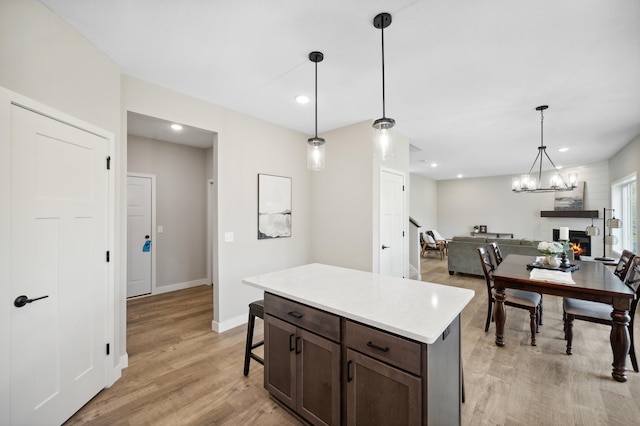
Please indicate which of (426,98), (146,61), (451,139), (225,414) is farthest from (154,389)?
(451,139)

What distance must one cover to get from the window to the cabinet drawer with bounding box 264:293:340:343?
6.78 metres

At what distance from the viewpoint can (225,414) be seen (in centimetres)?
189

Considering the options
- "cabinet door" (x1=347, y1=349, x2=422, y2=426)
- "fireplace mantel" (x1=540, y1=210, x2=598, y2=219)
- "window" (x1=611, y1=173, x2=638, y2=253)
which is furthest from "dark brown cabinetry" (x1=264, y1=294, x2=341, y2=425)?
"fireplace mantel" (x1=540, y1=210, x2=598, y2=219)

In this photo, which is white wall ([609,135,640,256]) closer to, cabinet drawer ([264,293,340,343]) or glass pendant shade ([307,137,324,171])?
glass pendant shade ([307,137,324,171])

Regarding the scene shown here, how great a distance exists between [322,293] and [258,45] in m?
1.93

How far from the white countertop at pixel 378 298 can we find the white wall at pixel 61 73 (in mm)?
1480

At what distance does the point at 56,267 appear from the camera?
5.88 feet

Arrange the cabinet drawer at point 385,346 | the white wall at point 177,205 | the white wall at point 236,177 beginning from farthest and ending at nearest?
the white wall at point 177,205 < the white wall at point 236,177 < the cabinet drawer at point 385,346

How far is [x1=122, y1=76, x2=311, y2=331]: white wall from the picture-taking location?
2.95 meters

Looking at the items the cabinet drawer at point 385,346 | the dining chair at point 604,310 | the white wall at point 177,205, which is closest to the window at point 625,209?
the dining chair at point 604,310

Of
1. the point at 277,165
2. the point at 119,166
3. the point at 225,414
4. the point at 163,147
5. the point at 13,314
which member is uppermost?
the point at 163,147

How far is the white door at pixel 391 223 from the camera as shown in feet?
12.9

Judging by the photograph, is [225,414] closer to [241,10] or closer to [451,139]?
[241,10]

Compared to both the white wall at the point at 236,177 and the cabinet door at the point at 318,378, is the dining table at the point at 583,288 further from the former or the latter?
the white wall at the point at 236,177
